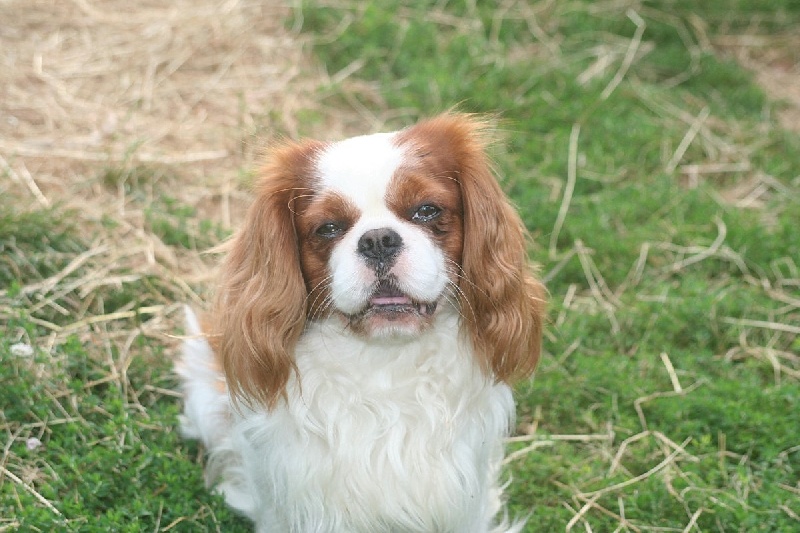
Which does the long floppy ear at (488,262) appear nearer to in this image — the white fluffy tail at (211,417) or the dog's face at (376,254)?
the dog's face at (376,254)

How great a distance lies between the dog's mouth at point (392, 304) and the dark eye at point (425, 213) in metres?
0.21

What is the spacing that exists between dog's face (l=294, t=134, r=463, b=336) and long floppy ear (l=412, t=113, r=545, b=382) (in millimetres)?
47

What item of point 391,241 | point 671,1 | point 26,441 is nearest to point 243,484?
point 26,441

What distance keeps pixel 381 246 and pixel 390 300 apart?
0.55 feet

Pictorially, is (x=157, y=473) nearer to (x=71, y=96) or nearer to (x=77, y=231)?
(x=77, y=231)

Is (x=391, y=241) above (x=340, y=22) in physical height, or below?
above

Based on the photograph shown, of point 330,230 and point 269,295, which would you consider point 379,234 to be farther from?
point 269,295

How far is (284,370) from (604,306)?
1940 mm

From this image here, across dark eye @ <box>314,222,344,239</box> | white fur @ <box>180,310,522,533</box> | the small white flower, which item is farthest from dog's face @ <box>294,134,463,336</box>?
the small white flower

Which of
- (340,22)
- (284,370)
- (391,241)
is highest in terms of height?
(391,241)

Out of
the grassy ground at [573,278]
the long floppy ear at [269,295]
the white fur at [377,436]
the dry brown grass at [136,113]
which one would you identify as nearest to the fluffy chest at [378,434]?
the white fur at [377,436]

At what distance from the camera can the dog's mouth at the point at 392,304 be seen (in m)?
2.60

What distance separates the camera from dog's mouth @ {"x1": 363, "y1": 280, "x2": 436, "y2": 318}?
2600 millimetres

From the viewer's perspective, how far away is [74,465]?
3.22 m
